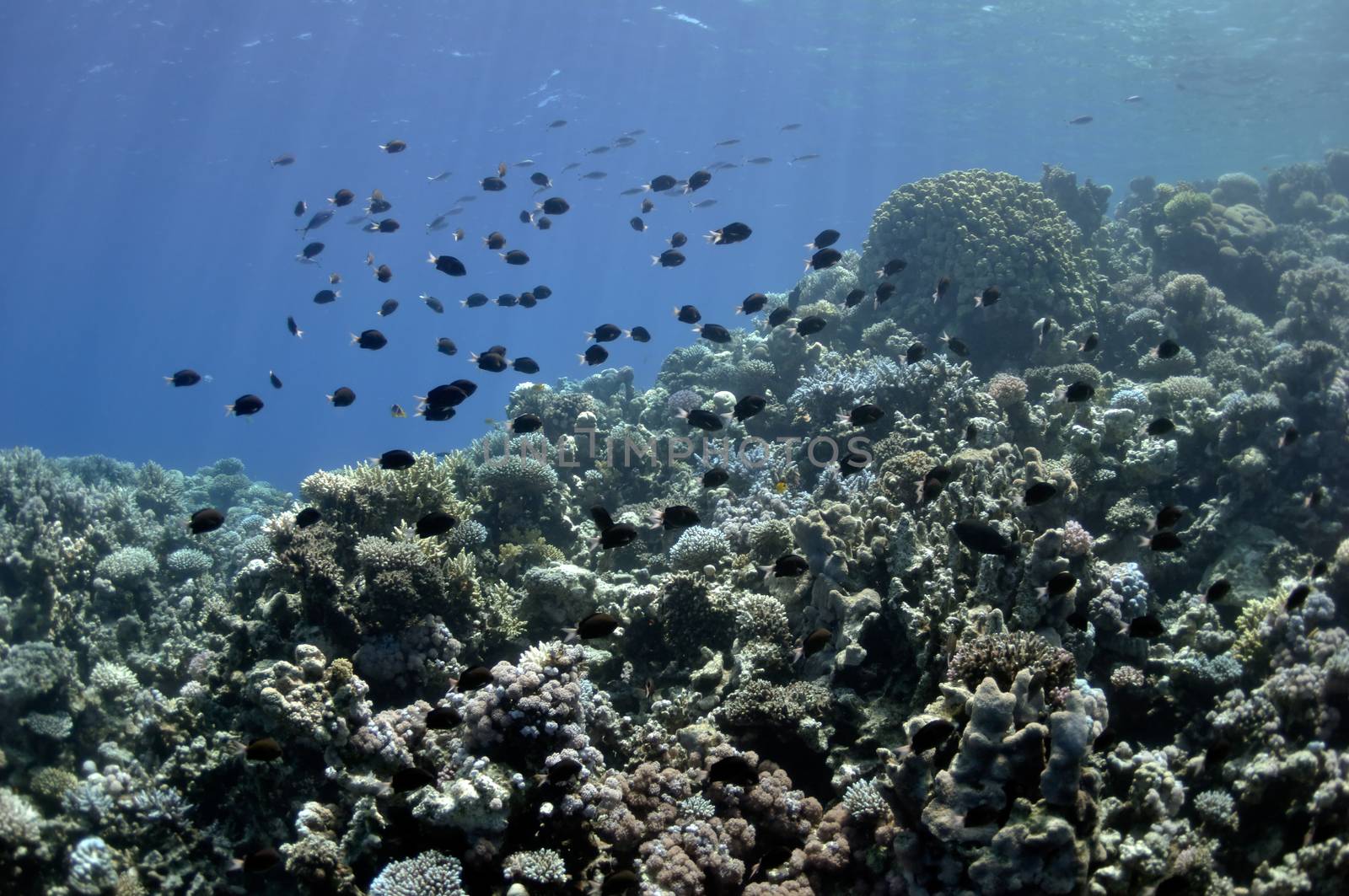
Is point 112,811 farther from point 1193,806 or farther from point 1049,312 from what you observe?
point 1049,312

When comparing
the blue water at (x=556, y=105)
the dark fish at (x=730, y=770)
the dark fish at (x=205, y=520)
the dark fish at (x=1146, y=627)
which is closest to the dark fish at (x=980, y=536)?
the dark fish at (x=1146, y=627)

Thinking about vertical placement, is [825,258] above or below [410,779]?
above

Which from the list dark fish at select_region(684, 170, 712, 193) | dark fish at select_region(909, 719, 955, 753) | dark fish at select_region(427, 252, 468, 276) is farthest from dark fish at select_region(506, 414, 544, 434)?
dark fish at select_region(684, 170, 712, 193)

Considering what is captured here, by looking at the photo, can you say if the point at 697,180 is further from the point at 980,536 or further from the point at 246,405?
the point at 980,536

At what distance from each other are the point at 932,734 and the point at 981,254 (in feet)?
A: 49.3

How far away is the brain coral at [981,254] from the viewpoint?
16.2 m

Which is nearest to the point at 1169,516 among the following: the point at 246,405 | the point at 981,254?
the point at 246,405

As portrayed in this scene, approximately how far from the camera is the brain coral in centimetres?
1620

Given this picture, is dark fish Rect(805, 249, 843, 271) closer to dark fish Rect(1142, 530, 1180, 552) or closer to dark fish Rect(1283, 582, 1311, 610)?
dark fish Rect(1142, 530, 1180, 552)

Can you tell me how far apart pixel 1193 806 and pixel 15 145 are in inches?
2899

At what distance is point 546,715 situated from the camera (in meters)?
5.66

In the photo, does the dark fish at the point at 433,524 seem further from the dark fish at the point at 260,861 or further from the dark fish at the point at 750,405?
the dark fish at the point at 750,405

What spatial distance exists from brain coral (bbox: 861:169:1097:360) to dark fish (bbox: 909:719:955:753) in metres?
13.9

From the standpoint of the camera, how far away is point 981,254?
54.1 feet
